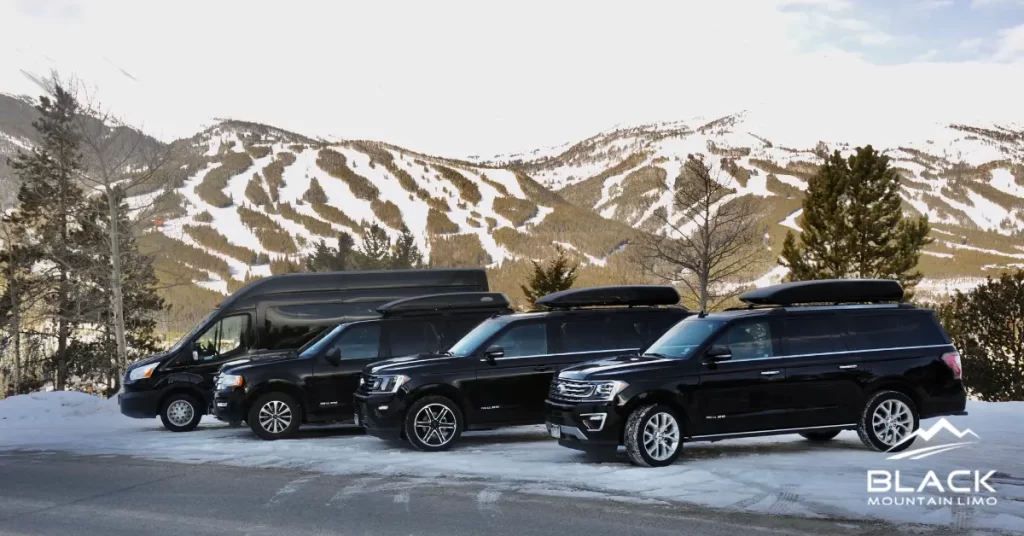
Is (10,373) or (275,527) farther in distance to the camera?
(10,373)

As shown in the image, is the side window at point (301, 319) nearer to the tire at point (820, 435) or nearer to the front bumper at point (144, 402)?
the front bumper at point (144, 402)

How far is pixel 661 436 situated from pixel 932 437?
13.1ft

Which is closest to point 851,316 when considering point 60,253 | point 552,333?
point 552,333

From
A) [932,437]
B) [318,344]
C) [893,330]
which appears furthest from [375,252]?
[893,330]

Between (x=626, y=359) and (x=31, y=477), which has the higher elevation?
(x=626, y=359)

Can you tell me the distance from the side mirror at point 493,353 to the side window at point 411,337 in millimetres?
2287

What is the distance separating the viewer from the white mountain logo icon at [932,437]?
36.1ft

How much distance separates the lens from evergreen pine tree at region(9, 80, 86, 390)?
132 feet

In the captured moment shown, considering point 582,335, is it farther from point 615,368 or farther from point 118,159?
point 118,159

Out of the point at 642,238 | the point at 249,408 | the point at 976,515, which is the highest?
the point at 642,238

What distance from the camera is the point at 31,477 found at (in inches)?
442

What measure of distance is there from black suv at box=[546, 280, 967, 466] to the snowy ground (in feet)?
1.27

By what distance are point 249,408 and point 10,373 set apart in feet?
114

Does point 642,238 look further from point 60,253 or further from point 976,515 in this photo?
point 976,515
